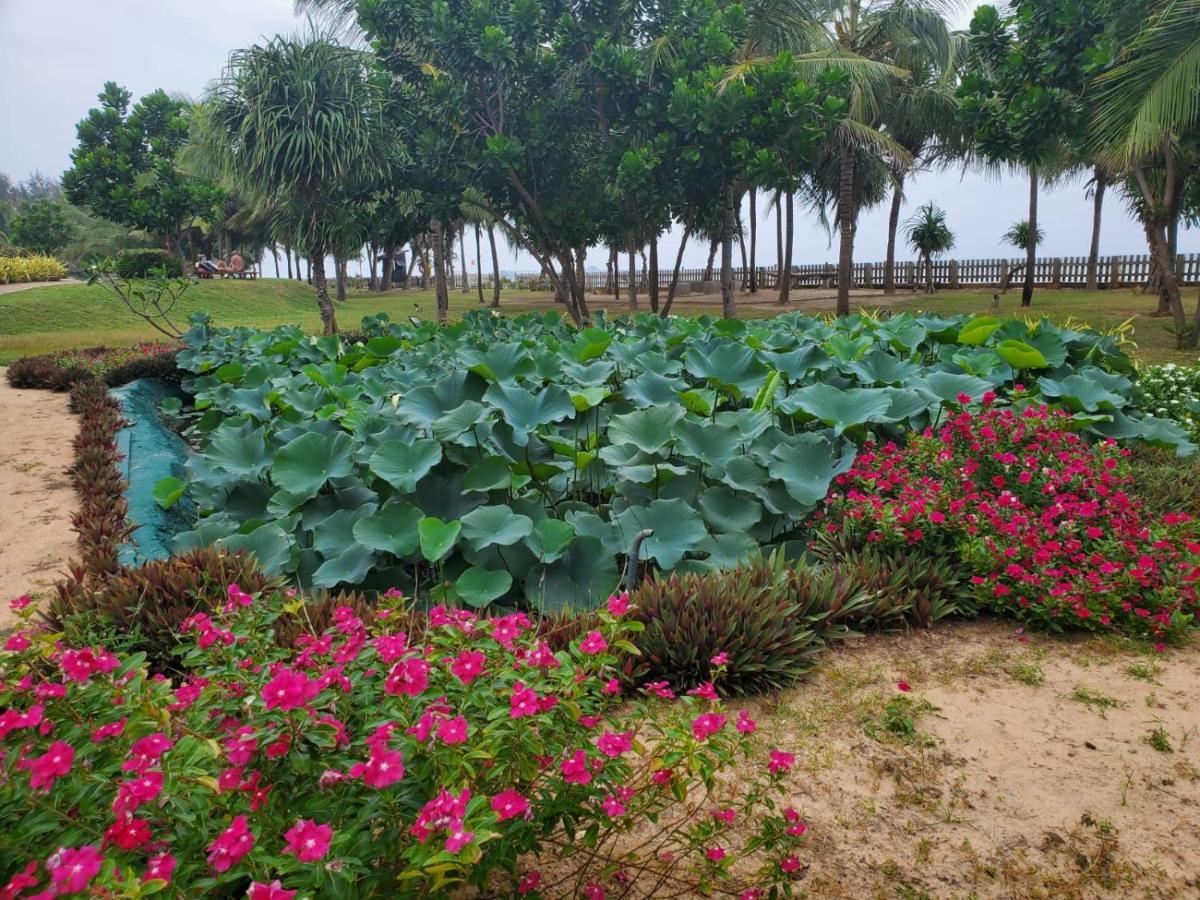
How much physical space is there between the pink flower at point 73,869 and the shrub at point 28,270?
1040 inches

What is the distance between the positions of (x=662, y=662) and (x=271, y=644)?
111 centimetres

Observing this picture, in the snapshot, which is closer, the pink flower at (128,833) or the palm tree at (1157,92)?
the pink flower at (128,833)

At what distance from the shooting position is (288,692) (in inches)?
44.1

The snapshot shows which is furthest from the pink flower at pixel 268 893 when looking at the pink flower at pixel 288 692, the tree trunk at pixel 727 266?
the tree trunk at pixel 727 266

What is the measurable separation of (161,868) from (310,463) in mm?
2551

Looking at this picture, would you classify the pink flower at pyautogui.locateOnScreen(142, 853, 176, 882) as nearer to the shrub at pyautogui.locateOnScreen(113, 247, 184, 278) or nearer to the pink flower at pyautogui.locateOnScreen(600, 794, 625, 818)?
the pink flower at pyautogui.locateOnScreen(600, 794, 625, 818)

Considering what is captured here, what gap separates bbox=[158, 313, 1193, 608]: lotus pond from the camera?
2.91 meters

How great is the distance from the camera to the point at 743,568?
276 centimetres

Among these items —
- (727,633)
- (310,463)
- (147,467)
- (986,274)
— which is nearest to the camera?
(727,633)

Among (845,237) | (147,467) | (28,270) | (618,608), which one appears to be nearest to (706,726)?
(618,608)

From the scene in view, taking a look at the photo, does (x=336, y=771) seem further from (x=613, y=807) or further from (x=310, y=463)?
(x=310, y=463)

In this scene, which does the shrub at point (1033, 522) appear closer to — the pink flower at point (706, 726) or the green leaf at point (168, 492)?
the pink flower at point (706, 726)

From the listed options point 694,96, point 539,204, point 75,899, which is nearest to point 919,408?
point 75,899

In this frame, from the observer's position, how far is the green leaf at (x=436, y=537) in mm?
2607
